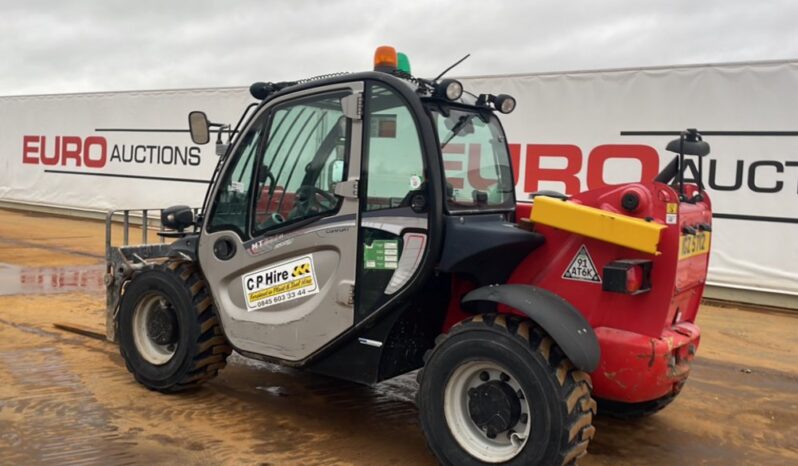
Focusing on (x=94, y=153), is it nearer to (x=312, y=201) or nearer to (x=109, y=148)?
(x=109, y=148)

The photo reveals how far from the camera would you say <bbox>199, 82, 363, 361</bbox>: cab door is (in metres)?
3.89

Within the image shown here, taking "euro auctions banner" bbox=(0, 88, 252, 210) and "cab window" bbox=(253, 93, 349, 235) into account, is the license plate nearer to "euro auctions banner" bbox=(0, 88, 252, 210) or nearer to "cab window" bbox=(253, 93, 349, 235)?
"cab window" bbox=(253, 93, 349, 235)

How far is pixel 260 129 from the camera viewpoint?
4.38m

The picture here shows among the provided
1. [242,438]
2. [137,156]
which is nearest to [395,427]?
[242,438]

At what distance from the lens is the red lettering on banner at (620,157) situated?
31.2ft

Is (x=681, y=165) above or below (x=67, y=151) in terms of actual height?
below

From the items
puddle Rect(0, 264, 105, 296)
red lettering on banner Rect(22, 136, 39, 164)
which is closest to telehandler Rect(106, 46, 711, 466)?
puddle Rect(0, 264, 105, 296)

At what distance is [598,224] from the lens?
3346 mm

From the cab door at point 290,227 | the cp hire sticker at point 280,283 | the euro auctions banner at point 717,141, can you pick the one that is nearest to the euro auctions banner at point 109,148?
the euro auctions banner at point 717,141

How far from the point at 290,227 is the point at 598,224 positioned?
1.75 m

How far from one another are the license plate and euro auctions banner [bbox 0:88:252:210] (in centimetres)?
1192

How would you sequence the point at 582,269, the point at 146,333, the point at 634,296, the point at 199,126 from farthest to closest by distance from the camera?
the point at 146,333 → the point at 199,126 → the point at 582,269 → the point at 634,296

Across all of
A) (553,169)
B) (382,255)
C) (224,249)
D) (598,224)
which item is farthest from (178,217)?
(553,169)

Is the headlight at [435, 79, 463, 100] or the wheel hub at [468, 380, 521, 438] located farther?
the headlight at [435, 79, 463, 100]
